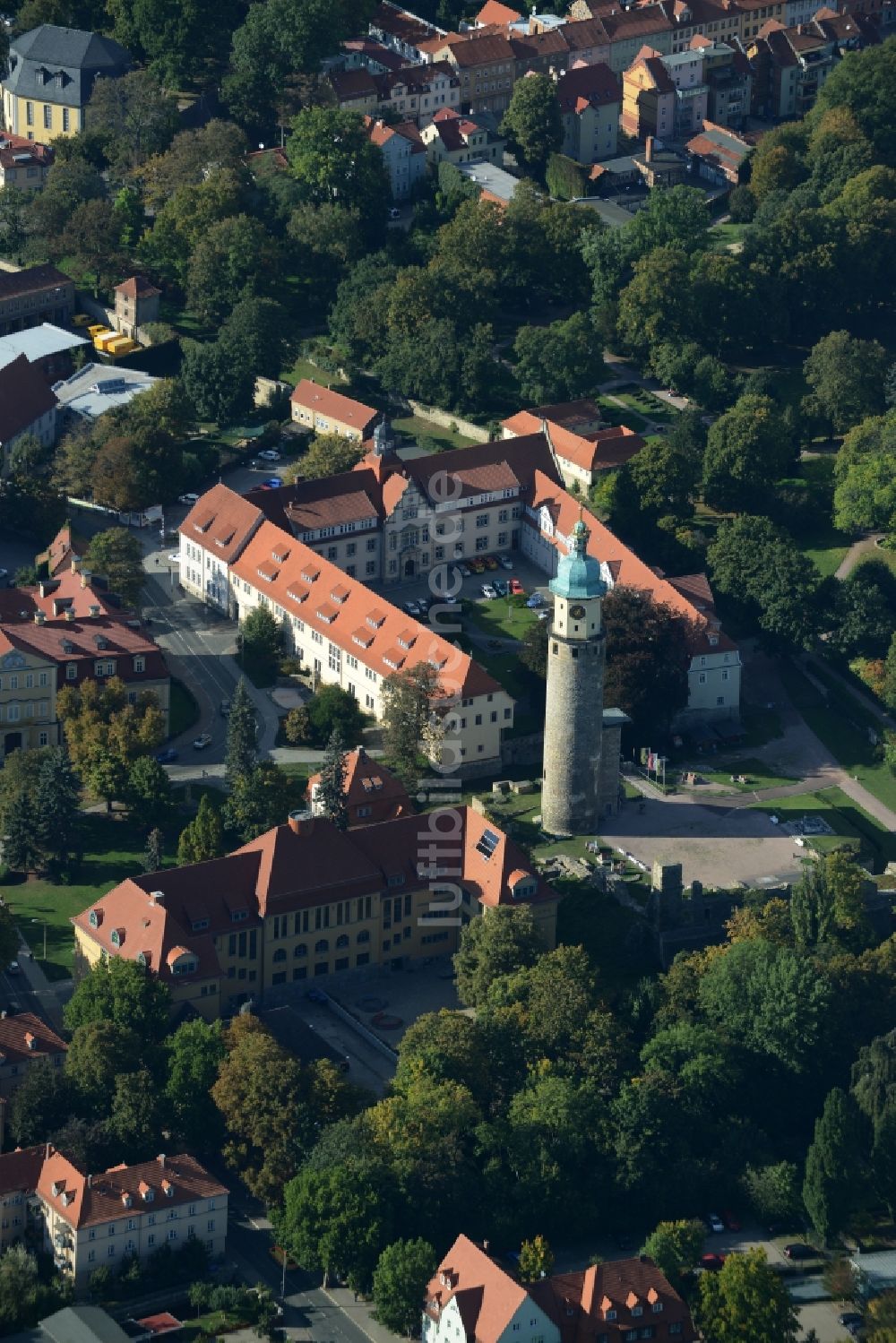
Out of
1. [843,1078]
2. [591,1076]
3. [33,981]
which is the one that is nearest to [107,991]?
[33,981]

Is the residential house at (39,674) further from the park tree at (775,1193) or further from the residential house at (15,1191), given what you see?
the park tree at (775,1193)

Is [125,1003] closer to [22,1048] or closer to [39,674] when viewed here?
[22,1048]

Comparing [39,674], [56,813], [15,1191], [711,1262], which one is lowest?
[711,1262]

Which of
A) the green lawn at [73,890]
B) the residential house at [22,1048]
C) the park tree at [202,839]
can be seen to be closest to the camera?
the residential house at [22,1048]

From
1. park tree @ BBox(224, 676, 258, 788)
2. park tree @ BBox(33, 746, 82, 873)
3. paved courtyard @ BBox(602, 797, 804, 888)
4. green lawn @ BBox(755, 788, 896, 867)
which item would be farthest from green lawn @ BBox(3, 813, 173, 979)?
green lawn @ BBox(755, 788, 896, 867)

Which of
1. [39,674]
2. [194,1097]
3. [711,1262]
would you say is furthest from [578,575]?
[711,1262]

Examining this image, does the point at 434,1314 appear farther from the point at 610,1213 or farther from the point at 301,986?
the point at 301,986

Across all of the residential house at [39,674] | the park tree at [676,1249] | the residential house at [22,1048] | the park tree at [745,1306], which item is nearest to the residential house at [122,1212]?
the residential house at [22,1048]
